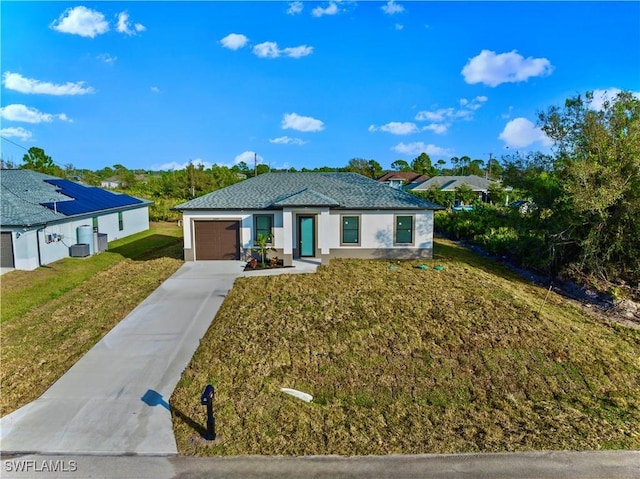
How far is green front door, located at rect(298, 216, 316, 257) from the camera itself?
57.4 ft

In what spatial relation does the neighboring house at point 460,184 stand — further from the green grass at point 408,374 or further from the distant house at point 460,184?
the green grass at point 408,374

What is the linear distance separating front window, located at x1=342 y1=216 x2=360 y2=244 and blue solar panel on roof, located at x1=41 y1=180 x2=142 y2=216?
539 inches

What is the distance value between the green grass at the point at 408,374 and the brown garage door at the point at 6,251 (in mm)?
10979

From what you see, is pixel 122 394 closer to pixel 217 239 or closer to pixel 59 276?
pixel 217 239

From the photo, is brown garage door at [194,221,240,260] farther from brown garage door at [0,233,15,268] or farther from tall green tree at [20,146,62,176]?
tall green tree at [20,146,62,176]

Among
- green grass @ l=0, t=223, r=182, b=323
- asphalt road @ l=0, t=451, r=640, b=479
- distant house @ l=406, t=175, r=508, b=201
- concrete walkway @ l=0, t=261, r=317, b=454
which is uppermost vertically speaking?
distant house @ l=406, t=175, r=508, b=201

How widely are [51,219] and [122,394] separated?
14.1 m

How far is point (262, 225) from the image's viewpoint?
17.6 m

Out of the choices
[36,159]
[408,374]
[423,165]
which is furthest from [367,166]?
[408,374]

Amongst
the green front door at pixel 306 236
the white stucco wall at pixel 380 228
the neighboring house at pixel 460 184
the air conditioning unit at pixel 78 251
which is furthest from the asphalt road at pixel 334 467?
the neighboring house at pixel 460 184

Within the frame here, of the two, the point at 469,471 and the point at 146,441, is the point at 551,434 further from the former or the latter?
the point at 146,441

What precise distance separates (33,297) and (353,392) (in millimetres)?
11926

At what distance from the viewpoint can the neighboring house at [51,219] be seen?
16.8 metres

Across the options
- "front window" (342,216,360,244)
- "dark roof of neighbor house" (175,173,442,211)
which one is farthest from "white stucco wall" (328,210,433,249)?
"dark roof of neighbor house" (175,173,442,211)
